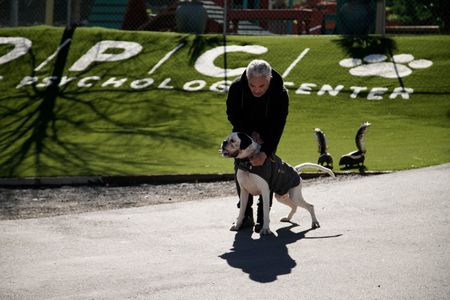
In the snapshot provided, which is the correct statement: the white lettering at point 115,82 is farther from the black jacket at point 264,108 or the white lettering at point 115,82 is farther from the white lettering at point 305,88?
the black jacket at point 264,108

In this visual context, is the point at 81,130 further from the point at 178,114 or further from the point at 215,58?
the point at 215,58

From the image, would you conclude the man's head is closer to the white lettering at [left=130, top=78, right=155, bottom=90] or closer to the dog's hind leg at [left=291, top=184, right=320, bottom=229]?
the dog's hind leg at [left=291, top=184, right=320, bottom=229]

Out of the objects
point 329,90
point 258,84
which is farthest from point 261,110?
point 329,90

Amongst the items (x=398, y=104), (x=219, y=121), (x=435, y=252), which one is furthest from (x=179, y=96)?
(x=435, y=252)

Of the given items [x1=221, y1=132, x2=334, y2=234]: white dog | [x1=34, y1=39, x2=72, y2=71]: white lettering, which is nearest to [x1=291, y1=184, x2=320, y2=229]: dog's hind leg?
[x1=221, y1=132, x2=334, y2=234]: white dog

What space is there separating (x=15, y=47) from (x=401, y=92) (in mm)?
10487

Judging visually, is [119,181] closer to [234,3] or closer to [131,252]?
[131,252]

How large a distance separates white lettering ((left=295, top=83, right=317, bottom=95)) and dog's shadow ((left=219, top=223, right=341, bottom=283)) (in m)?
12.0

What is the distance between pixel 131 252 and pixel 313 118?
447 inches

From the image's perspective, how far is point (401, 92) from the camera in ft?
69.0

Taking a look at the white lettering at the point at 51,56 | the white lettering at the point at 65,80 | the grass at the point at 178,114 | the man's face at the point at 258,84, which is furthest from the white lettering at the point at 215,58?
the man's face at the point at 258,84

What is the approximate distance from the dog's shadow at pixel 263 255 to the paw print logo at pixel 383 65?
43.7 feet

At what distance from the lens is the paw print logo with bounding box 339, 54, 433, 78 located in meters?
22.2

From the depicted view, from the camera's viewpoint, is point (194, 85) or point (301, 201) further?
point (194, 85)
